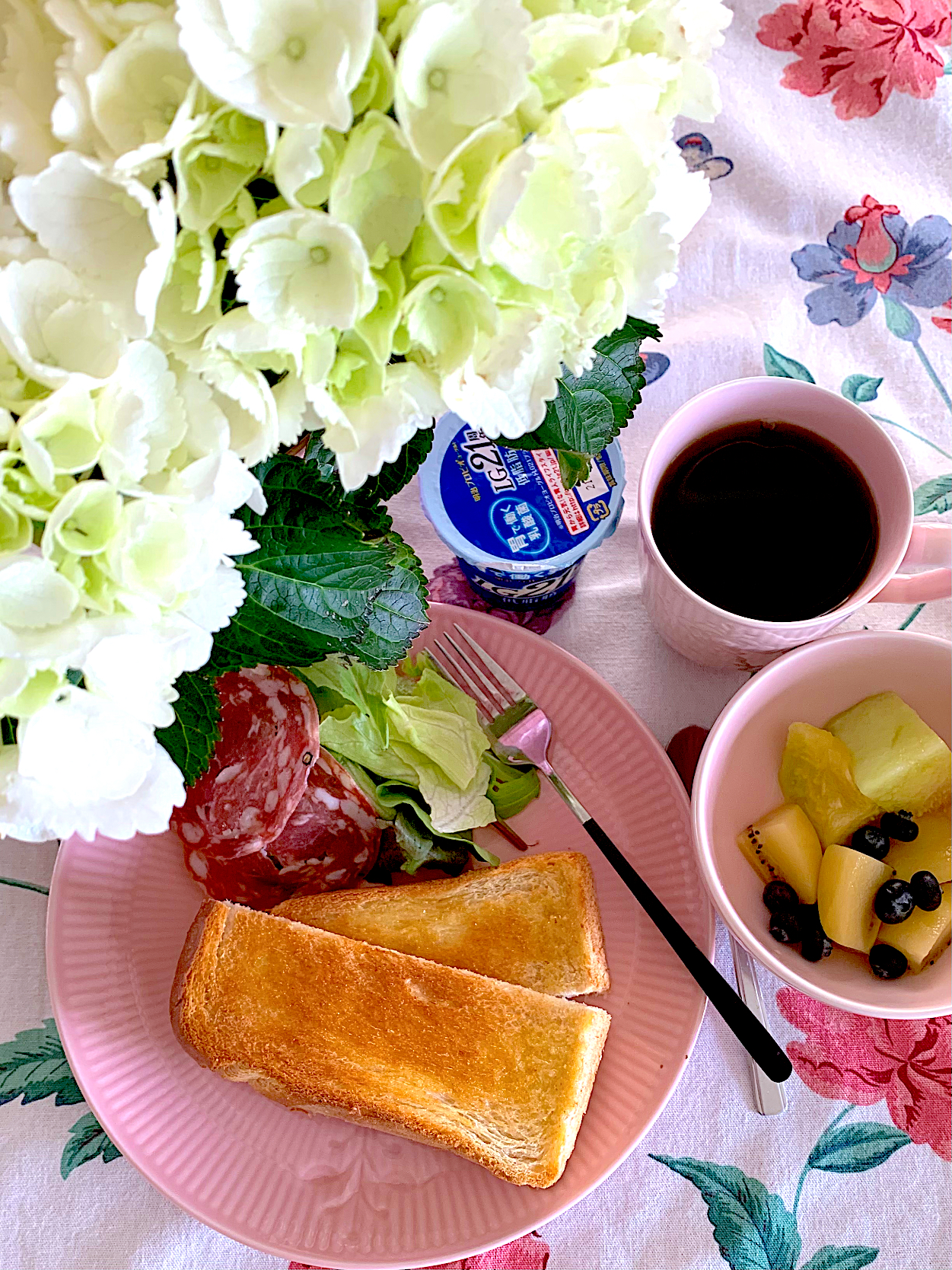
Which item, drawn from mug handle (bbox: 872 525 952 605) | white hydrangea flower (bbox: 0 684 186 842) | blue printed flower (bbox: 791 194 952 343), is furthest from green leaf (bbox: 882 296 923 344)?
white hydrangea flower (bbox: 0 684 186 842)

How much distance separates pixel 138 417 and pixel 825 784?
0.72m

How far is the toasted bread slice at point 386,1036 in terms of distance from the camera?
2.95 ft

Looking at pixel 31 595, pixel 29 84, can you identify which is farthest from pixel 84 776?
pixel 29 84

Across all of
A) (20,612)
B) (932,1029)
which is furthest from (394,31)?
(932,1029)

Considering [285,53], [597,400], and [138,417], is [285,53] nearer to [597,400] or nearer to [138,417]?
[138,417]

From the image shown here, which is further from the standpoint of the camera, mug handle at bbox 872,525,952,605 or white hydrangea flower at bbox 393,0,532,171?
mug handle at bbox 872,525,952,605

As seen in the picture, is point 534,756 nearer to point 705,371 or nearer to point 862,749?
point 862,749

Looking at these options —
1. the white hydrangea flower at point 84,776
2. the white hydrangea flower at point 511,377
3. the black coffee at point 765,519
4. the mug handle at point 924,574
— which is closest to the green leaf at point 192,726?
the white hydrangea flower at point 84,776

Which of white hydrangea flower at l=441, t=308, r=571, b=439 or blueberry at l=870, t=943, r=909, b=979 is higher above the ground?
white hydrangea flower at l=441, t=308, r=571, b=439

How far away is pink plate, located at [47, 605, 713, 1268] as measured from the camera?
0.90 metres

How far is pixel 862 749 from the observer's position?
3.08 ft

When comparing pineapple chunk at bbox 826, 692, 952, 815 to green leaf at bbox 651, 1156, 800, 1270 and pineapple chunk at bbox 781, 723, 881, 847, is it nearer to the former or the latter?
Answer: pineapple chunk at bbox 781, 723, 881, 847

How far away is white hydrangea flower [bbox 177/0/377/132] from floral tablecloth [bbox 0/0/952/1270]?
26.3 inches

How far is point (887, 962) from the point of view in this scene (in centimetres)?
87
